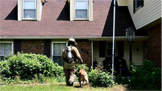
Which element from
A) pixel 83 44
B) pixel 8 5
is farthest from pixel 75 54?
pixel 8 5

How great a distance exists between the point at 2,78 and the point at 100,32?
6.08 m

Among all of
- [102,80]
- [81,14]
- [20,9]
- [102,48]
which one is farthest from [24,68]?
[102,48]

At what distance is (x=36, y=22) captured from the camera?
14.6 meters

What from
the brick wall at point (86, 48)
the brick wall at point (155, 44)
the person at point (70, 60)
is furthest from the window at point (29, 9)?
the brick wall at point (155, 44)

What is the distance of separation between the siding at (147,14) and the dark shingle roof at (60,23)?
2.83 feet

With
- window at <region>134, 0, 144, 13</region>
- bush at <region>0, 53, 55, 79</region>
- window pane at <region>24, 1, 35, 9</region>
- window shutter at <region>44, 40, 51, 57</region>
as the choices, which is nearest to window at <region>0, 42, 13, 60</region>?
window shutter at <region>44, 40, 51, 57</region>

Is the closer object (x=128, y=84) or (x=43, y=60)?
(x=128, y=84)

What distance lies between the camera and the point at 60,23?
573 inches

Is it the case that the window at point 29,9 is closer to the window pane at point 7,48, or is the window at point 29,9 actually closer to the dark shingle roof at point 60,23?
the dark shingle roof at point 60,23

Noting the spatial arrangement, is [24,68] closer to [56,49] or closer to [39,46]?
[39,46]

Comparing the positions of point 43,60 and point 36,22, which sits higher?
point 36,22

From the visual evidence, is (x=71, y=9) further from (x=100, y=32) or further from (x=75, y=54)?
(x=75, y=54)

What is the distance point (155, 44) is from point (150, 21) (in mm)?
1378

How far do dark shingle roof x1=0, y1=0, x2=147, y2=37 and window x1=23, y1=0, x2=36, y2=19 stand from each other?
51 cm
